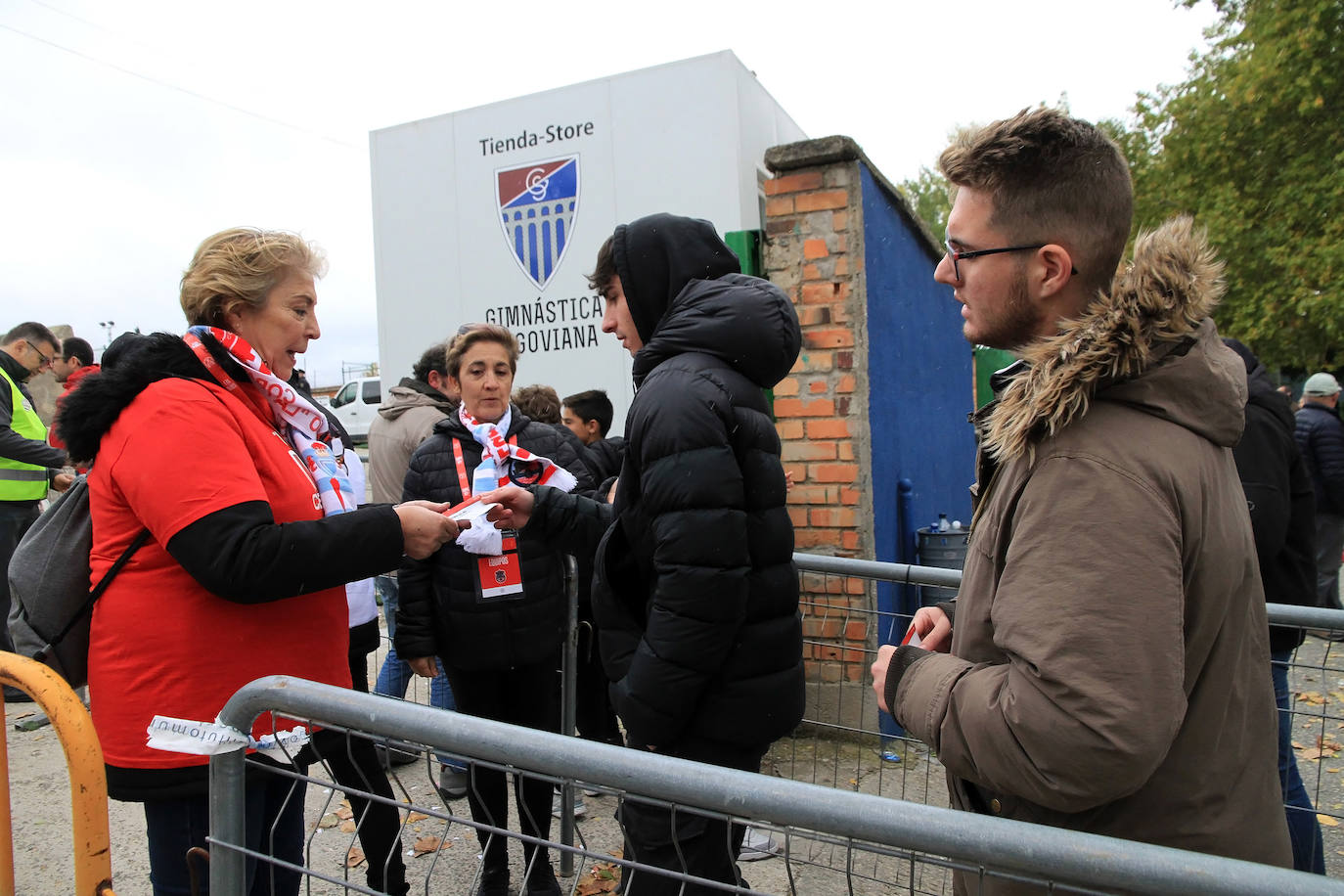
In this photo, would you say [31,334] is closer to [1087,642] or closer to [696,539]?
[696,539]

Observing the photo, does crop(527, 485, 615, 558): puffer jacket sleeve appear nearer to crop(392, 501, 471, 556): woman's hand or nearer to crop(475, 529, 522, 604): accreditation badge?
crop(475, 529, 522, 604): accreditation badge

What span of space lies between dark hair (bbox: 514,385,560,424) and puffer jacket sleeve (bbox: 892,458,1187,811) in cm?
354

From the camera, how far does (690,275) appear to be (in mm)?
2139

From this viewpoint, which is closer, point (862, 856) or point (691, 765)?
point (691, 765)

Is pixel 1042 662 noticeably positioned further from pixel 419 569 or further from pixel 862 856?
pixel 419 569

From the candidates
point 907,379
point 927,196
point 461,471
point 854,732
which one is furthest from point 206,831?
point 927,196

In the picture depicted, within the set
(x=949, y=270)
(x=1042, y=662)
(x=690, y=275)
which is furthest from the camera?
(x=690, y=275)

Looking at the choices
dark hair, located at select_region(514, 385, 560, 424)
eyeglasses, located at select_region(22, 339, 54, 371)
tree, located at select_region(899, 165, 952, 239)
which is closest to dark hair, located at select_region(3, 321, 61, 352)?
eyeglasses, located at select_region(22, 339, 54, 371)

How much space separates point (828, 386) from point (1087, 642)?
121 inches

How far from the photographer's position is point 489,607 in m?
2.83

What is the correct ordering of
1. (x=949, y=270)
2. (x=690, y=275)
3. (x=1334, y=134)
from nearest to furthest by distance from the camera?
(x=949, y=270) → (x=690, y=275) → (x=1334, y=134)

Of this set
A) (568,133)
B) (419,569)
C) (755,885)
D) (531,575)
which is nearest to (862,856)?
(755,885)

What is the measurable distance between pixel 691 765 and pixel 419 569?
6.35 ft

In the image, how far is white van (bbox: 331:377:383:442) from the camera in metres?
22.6
